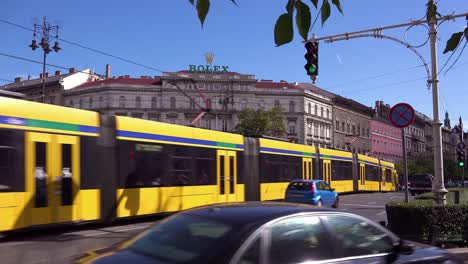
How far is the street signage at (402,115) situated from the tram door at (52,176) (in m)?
7.66

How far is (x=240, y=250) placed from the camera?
11.2 ft

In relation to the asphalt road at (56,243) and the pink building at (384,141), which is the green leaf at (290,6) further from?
the pink building at (384,141)

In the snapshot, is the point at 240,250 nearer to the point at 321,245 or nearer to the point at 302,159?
the point at 321,245

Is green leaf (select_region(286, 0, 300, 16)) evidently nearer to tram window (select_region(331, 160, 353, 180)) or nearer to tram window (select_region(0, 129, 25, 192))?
tram window (select_region(0, 129, 25, 192))

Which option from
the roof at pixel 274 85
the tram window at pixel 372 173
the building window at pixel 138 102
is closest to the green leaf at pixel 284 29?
the tram window at pixel 372 173

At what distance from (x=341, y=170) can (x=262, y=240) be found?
28.6 metres

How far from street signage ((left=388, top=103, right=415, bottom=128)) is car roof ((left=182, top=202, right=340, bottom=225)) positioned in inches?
253

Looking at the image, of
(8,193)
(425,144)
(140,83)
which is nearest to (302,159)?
(8,193)

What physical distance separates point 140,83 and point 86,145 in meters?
77.6

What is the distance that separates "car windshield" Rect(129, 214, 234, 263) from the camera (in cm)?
356

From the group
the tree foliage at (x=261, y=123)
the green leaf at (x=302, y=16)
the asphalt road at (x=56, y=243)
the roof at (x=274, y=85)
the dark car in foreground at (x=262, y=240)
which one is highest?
the roof at (x=274, y=85)

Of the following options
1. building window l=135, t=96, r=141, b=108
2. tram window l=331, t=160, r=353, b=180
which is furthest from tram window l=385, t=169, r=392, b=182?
building window l=135, t=96, r=141, b=108

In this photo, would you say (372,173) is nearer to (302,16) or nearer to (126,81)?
(302,16)

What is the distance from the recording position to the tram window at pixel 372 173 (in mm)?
37094
